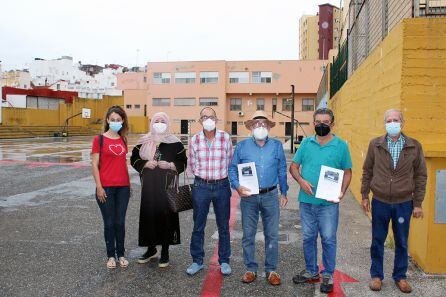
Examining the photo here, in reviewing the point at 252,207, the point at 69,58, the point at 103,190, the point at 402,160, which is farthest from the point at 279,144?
the point at 69,58

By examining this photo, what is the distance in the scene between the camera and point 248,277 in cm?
439

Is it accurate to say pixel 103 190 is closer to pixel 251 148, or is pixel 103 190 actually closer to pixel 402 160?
pixel 251 148

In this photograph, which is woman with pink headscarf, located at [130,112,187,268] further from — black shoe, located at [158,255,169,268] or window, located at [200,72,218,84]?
window, located at [200,72,218,84]

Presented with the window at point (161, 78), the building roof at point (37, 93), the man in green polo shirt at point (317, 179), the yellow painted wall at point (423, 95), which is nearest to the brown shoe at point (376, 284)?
the man in green polo shirt at point (317, 179)

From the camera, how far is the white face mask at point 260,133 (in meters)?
Result: 4.29

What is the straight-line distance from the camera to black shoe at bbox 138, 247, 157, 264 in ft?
16.4

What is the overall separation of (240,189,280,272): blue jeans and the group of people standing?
10 mm

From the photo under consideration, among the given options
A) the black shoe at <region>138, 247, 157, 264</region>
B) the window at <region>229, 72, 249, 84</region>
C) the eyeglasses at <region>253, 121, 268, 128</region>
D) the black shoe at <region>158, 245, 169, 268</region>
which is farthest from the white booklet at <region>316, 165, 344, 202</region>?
the window at <region>229, 72, 249, 84</region>

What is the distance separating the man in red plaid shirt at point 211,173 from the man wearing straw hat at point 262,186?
171 mm

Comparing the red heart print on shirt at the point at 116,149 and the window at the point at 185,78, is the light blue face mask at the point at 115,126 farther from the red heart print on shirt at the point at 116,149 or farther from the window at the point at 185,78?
the window at the point at 185,78

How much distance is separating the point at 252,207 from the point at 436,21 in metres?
3.12

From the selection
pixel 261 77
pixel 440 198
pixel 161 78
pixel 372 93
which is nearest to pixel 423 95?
pixel 440 198

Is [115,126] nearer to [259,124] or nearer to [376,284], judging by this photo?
[259,124]

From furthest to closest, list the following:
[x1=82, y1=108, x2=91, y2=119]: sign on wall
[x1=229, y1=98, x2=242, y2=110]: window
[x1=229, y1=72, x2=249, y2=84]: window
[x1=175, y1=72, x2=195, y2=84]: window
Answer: [x1=229, y1=98, x2=242, y2=110]: window < [x1=175, y1=72, x2=195, y2=84]: window < [x1=229, y1=72, x2=249, y2=84]: window < [x1=82, y1=108, x2=91, y2=119]: sign on wall
